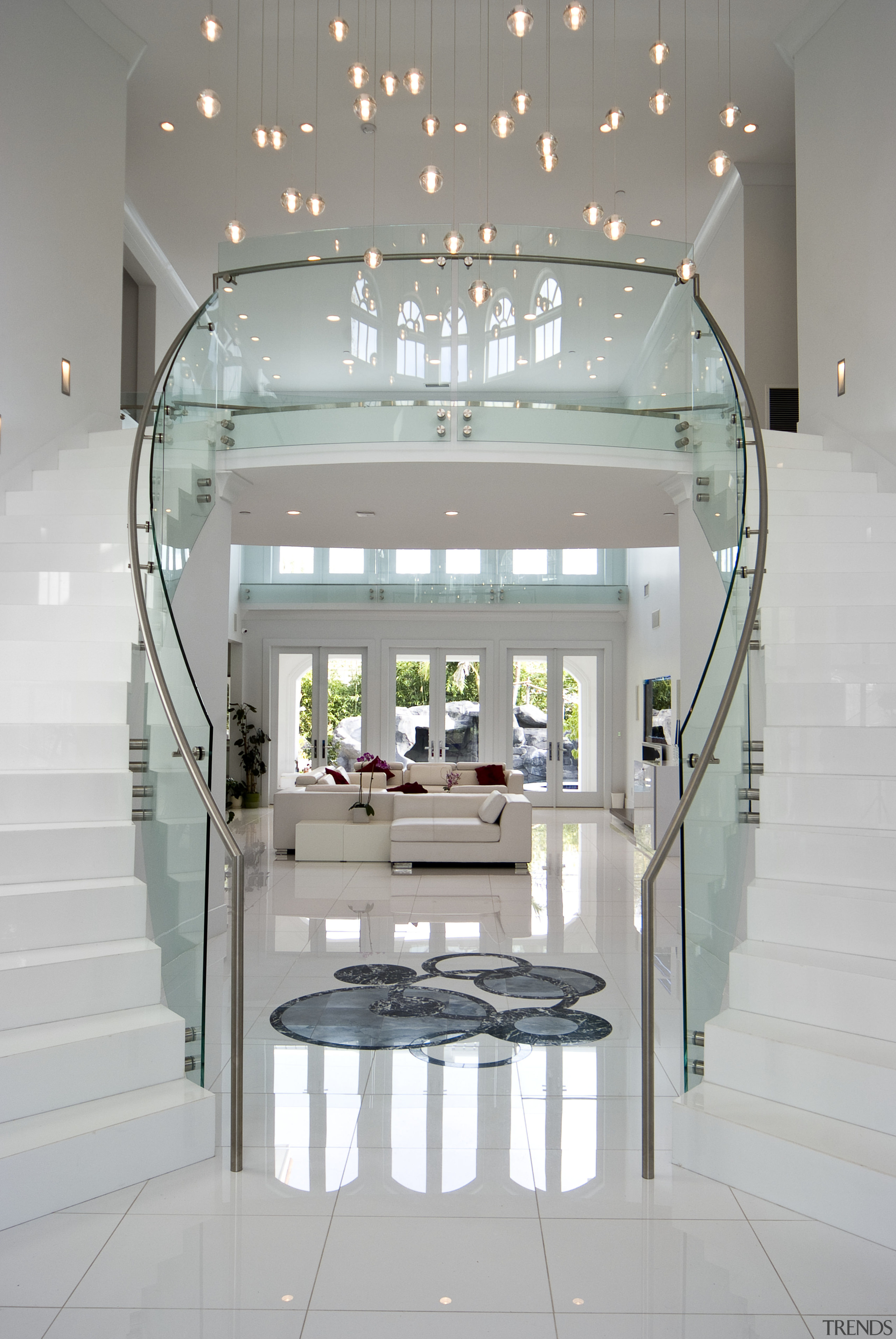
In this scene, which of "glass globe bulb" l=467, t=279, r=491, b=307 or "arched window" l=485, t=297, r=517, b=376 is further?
"arched window" l=485, t=297, r=517, b=376

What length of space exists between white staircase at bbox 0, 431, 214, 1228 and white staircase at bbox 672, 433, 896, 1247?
182 centimetres

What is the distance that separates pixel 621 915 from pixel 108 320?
20.1ft

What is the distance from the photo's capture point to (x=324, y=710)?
16.4 meters

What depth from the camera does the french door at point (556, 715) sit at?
16.4 m

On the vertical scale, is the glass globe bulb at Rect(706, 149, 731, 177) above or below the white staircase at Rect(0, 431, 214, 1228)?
above

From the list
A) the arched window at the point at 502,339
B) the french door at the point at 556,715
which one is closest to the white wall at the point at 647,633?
the french door at the point at 556,715

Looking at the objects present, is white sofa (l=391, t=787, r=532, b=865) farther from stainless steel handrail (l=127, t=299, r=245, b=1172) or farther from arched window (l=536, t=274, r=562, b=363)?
stainless steel handrail (l=127, t=299, r=245, b=1172)

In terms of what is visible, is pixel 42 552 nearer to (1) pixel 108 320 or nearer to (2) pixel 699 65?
(1) pixel 108 320

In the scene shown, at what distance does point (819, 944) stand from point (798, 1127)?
0.74m

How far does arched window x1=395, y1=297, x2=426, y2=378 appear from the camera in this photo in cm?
715

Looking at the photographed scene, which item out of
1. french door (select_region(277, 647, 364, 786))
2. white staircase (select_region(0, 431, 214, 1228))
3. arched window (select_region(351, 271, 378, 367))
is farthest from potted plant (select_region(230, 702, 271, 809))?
white staircase (select_region(0, 431, 214, 1228))

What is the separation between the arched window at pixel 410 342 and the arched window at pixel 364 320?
0.19 meters

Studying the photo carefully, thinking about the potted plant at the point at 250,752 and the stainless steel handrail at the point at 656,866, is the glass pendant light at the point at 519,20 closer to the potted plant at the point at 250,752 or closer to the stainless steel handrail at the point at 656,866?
the stainless steel handrail at the point at 656,866

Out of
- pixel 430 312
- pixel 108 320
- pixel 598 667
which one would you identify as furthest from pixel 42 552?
pixel 598 667
